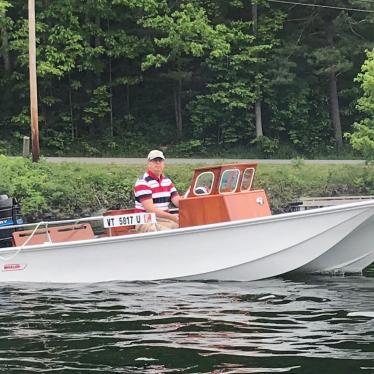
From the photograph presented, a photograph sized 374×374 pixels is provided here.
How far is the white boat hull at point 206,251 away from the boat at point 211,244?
1 centimetres

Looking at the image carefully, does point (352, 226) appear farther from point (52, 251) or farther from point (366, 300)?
point (52, 251)

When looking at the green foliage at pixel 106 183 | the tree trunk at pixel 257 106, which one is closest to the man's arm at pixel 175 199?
the green foliage at pixel 106 183

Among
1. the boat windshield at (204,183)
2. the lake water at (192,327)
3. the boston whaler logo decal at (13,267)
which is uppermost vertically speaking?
the boat windshield at (204,183)

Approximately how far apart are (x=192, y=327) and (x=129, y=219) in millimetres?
2932

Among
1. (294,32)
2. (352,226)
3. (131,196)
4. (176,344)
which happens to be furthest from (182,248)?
(294,32)

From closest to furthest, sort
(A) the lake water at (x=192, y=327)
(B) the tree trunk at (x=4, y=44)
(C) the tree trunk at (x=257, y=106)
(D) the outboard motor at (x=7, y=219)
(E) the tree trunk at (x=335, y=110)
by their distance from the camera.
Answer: (A) the lake water at (x=192, y=327), (D) the outboard motor at (x=7, y=219), (B) the tree trunk at (x=4, y=44), (C) the tree trunk at (x=257, y=106), (E) the tree trunk at (x=335, y=110)

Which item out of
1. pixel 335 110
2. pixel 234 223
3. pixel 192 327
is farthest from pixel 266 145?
pixel 192 327

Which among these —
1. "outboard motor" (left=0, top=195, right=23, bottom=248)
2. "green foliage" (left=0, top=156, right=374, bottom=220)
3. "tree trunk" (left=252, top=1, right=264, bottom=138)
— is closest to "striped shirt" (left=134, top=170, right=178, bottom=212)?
"outboard motor" (left=0, top=195, right=23, bottom=248)

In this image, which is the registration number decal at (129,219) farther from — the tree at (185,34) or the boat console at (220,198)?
the tree at (185,34)

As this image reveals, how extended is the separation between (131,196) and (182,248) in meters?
11.8

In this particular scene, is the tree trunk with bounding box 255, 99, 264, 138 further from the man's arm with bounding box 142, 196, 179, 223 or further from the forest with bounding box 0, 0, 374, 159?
the man's arm with bounding box 142, 196, 179, 223

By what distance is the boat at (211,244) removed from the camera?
35.0ft

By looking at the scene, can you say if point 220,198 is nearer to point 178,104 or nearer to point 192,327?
point 192,327

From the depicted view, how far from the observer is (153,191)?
36.2ft
